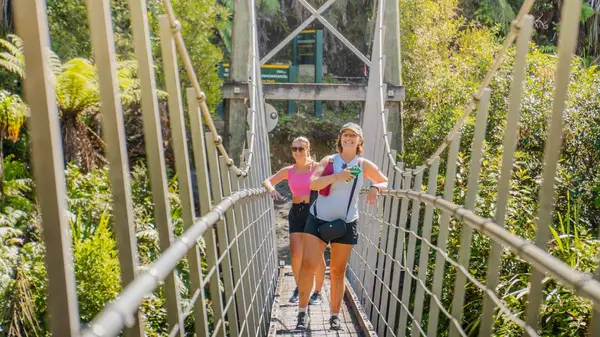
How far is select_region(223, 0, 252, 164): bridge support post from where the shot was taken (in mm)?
6086

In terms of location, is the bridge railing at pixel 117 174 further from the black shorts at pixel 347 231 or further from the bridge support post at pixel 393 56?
the bridge support post at pixel 393 56

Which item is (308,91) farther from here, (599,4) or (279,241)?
(599,4)

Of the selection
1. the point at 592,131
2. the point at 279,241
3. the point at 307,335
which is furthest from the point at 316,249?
the point at 279,241

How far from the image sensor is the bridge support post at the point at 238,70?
240 inches

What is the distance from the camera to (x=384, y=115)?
418cm

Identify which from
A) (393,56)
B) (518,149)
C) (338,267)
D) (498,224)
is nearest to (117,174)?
(498,224)

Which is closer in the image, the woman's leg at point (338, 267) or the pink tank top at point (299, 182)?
the woman's leg at point (338, 267)

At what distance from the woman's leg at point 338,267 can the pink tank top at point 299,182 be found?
0.64 metres

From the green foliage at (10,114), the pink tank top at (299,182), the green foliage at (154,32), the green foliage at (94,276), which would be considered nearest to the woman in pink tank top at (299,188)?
the pink tank top at (299,182)

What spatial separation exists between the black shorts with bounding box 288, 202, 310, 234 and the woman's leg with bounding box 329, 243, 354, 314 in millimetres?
591

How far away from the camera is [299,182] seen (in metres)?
3.53

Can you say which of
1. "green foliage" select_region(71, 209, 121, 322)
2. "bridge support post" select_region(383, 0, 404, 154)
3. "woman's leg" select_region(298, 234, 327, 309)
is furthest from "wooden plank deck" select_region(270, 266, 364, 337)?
"bridge support post" select_region(383, 0, 404, 154)

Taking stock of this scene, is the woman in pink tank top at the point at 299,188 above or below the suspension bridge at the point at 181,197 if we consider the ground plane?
below

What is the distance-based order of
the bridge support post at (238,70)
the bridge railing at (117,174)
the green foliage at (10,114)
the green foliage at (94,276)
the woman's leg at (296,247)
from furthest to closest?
the bridge support post at (238,70) < the green foliage at (10,114) < the green foliage at (94,276) < the woman's leg at (296,247) < the bridge railing at (117,174)
